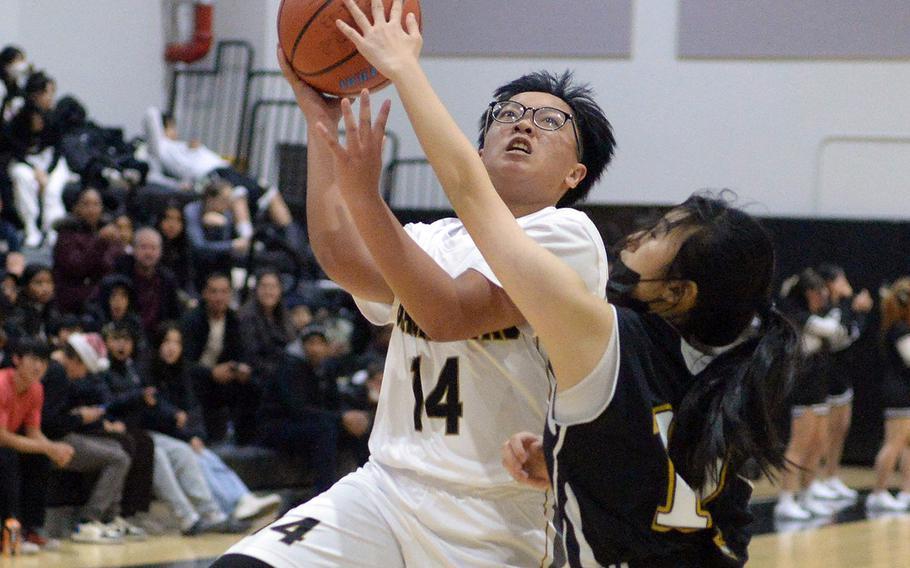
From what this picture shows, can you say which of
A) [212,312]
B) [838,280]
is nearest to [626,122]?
[838,280]

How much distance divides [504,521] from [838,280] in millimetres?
7974

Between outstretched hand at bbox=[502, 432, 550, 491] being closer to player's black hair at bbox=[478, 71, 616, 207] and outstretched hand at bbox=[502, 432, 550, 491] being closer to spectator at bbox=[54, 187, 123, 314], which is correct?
player's black hair at bbox=[478, 71, 616, 207]

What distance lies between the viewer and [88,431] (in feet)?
23.7

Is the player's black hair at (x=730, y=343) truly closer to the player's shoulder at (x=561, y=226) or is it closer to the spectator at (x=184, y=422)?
the player's shoulder at (x=561, y=226)

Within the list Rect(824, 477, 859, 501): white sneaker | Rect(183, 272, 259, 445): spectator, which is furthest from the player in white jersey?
Rect(824, 477, 859, 501): white sneaker

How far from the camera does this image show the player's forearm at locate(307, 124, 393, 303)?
2.85m

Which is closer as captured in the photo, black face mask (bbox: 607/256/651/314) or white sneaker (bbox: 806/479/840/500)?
black face mask (bbox: 607/256/651/314)

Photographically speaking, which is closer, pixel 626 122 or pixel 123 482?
pixel 123 482

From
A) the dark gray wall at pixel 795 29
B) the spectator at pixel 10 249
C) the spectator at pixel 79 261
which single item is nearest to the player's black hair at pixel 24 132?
the spectator at pixel 10 249

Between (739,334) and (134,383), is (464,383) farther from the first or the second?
(134,383)

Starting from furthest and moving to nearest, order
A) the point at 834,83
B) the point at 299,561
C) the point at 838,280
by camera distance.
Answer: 1. the point at 834,83
2. the point at 838,280
3. the point at 299,561

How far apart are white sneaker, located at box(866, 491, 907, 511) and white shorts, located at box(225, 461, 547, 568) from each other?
304 inches

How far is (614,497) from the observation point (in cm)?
210

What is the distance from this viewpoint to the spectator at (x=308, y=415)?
8.27 meters
